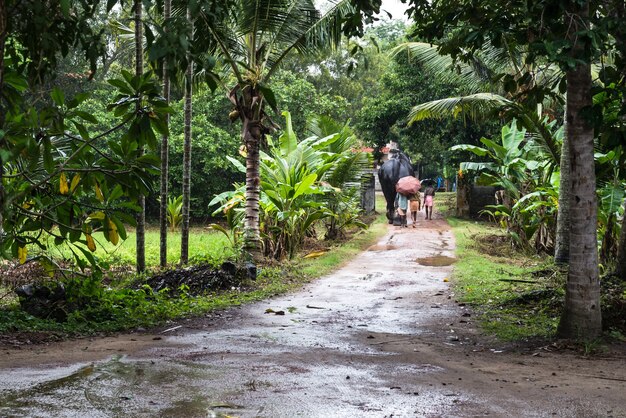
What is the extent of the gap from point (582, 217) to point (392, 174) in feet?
60.3

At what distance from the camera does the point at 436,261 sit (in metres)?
15.3

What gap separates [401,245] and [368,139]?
34.7ft

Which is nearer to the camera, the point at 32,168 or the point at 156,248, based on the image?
the point at 32,168

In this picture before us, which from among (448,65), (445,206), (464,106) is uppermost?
(448,65)

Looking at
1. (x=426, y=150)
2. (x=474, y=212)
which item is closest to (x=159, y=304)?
(x=474, y=212)

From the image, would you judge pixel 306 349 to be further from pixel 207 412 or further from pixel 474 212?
pixel 474 212

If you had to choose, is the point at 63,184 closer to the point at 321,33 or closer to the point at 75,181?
the point at 75,181

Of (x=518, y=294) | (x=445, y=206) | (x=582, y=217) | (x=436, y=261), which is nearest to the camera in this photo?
(x=582, y=217)

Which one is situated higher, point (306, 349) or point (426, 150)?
point (426, 150)

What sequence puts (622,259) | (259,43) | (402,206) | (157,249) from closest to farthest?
1. (622,259)
2. (259,43)
3. (157,249)
4. (402,206)

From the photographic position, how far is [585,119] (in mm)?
6629

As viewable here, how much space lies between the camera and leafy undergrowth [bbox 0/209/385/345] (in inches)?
292

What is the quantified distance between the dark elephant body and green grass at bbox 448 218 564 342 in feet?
25.4

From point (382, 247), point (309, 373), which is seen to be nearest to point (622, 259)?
point (309, 373)
